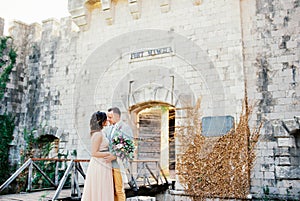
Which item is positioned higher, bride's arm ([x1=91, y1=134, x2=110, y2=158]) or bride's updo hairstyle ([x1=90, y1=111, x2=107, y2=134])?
bride's updo hairstyle ([x1=90, y1=111, x2=107, y2=134])

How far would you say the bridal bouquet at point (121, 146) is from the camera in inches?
141

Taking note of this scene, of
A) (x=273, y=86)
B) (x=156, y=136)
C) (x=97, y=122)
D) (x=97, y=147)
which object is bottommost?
(x=97, y=147)

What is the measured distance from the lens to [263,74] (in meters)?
6.07

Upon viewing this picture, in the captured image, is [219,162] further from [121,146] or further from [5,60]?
[5,60]

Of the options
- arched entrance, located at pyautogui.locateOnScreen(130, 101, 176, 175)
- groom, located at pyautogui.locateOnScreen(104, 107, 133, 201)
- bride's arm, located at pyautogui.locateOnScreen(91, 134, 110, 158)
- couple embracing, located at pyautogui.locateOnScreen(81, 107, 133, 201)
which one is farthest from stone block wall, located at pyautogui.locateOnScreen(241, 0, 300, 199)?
arched entrance, located at pyautogui.locateOnScreen(130, 101, 176, 175)

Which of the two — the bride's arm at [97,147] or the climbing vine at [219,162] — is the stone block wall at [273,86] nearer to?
the climbing vine at [219,162]

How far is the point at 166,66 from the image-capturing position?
6.89m

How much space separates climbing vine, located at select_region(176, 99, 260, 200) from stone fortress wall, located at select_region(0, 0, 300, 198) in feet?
0.78

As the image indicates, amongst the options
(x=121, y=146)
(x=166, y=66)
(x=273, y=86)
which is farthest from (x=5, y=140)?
(x=273, y=86)

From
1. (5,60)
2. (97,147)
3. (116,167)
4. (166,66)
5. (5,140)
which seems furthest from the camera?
(5,60)

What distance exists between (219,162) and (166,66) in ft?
8.22

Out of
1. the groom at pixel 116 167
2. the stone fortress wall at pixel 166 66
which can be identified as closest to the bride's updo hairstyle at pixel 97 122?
the groom at pixel 116 167

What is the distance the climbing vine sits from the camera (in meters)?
5.71

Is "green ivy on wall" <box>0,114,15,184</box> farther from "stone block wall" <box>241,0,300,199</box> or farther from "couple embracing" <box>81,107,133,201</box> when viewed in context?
"stone block wall" <box>241,0,300,199</box>
